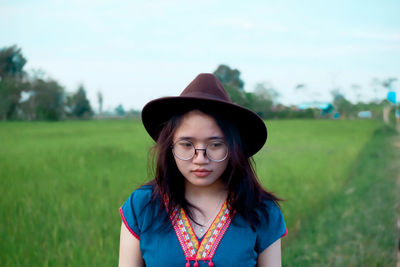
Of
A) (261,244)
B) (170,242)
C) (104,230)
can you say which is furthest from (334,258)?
(170,242)

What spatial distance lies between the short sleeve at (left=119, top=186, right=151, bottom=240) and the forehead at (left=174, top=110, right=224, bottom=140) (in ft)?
0.84

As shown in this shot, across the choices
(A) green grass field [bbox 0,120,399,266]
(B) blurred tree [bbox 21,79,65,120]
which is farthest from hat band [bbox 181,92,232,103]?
(B) blurred tree [bbox 21,79,65,120]

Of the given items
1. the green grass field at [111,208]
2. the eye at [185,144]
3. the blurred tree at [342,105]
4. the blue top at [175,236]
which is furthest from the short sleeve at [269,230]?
the blurred tree at [342,105]

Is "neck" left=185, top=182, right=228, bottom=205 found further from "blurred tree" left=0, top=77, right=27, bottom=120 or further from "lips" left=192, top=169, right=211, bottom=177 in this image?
"blurred tree" left=0, top=77, right=27, bottom=120

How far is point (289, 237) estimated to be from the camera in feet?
11.7

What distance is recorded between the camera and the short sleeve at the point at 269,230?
1229mm

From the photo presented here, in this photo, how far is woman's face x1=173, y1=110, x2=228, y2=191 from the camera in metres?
1.16

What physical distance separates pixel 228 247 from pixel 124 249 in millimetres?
339

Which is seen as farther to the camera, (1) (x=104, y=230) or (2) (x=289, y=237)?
(2) (x=289, y=237)

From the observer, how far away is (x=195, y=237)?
118 centimetres

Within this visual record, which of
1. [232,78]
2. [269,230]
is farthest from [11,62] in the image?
[269,230]

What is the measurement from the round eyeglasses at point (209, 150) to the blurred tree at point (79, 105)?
18.4ft

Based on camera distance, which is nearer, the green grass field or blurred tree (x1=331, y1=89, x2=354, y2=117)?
the green grass field

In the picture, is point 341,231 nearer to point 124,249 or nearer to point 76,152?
point 124,249
